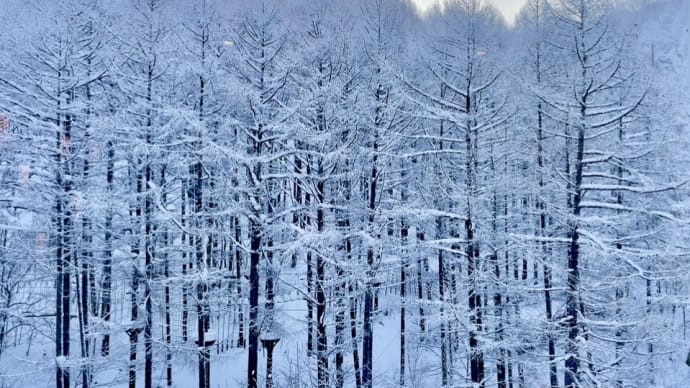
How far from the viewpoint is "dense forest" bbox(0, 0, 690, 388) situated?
1030 centimetres

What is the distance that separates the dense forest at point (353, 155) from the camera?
406 inches

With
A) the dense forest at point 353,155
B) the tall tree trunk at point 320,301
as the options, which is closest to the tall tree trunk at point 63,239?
the dense forest at point 353,155

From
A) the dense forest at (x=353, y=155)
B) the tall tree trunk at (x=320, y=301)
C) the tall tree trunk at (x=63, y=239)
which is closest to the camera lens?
the dense forest at (x=353, y=155)

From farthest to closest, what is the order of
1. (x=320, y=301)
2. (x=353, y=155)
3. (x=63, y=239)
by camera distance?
(x=63, y=239), (x=353, y=155), (x=320, y=301)

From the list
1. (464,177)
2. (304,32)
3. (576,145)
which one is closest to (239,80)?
(304,32)

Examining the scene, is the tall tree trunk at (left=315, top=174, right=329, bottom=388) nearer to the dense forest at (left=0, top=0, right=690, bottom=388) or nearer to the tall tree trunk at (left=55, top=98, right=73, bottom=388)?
the dense forest at (left=0, top=0, right=690, bottom=388)

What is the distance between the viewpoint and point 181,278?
13.4 metres

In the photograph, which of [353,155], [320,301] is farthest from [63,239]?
[353,155]

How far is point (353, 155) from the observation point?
532 inches

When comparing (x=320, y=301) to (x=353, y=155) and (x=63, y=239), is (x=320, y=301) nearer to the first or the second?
(x=353, y=155)

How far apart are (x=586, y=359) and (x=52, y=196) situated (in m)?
15.4

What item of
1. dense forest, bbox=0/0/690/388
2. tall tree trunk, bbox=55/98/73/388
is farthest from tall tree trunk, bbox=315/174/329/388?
tall tree trunk, bbox=55/98/73/388

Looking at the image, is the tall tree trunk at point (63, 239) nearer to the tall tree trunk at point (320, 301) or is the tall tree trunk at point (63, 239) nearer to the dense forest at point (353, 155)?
the dense forest at point (353, 155)

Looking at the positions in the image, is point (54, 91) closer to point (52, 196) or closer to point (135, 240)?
point (52, 196)
